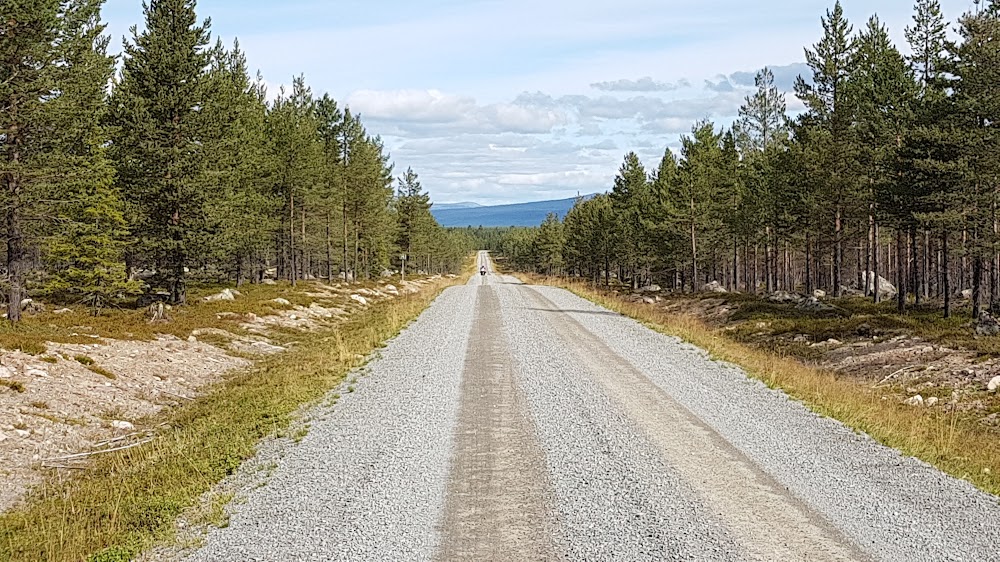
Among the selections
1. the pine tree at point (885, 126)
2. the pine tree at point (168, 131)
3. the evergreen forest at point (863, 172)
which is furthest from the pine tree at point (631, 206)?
the pine tree at point (168, 131)

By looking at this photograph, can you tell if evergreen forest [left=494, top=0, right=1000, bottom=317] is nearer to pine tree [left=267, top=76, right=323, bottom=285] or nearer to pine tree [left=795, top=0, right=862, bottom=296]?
pine tree [left=795, top=0, right=862, bottom=296]

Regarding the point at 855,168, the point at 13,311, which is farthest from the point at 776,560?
the point at 855,168

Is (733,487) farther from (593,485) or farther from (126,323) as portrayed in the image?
(126,323)

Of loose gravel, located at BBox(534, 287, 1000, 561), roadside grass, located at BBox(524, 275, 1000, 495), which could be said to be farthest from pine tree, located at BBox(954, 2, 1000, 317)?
loose gravel, located at BBox(534, 287, 1000, 561)

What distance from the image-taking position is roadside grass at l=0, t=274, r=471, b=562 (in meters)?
6.67

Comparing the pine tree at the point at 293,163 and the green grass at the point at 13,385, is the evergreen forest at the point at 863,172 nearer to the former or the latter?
the pine tree at the point at 293,163

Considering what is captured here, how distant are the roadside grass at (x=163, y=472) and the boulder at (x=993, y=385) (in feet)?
51.0

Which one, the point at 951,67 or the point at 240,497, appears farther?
the point at 951,67

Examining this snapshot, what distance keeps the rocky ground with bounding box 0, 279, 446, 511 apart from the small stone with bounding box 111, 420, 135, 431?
0.02m

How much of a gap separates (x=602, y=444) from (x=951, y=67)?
26.1m

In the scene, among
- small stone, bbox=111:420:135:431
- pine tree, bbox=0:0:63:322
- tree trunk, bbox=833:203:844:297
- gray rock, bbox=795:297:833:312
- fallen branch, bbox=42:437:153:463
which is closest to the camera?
fallen branch, bbox=42:437:153:463

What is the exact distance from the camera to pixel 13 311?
20.5 metres

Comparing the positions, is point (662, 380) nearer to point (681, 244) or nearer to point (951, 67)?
point (951, 67)

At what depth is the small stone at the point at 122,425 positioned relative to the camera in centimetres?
1325
